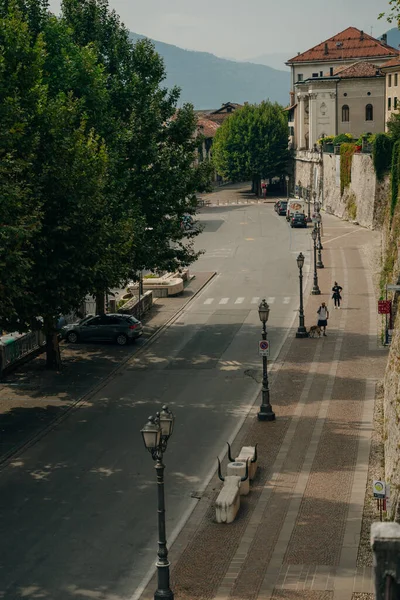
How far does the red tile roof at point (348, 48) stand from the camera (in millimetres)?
153375

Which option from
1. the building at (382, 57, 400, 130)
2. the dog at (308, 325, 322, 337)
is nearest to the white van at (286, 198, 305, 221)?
the building at (382, 57, 400, 130)

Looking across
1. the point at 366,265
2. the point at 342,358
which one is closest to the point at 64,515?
the point at 342,358

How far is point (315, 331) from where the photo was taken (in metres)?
48.8

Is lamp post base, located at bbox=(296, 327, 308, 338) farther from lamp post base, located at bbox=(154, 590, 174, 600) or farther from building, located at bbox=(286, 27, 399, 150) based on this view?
building, located at bbox=(286, 27, 399, 150)

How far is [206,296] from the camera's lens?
206ft

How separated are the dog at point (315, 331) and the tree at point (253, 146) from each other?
90792mm

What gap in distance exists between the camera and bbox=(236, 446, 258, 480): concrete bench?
93.8 feet

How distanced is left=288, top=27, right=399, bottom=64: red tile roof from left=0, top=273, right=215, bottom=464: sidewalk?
110648 mm

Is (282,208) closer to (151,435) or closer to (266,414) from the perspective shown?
(266,414)

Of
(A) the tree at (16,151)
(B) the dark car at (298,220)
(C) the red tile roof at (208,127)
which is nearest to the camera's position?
(A) the tree at (16,151)

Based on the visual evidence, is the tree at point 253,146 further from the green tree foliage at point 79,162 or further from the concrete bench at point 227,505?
the concrete bench at point 227,505

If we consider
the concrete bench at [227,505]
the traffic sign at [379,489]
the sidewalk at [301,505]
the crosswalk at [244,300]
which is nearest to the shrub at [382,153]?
the crosswalk at [244,300]

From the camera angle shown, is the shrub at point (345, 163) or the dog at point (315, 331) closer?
the dog at point (315, 331)

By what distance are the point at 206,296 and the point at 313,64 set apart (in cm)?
10504
